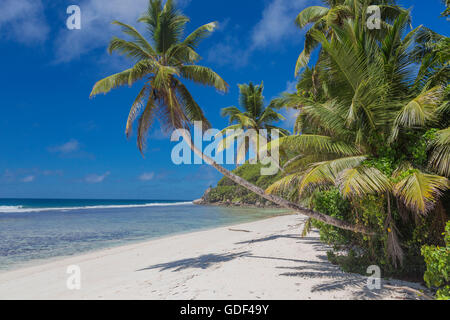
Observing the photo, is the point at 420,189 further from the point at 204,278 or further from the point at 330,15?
the point at 330,15

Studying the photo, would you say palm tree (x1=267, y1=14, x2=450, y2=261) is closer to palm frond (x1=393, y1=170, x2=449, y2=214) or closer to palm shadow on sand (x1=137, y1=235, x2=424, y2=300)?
palm frond (x1=393, y1=170, x2=449, y2=214)

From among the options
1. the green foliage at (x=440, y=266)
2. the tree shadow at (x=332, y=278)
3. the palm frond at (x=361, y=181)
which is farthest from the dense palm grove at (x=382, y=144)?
the green foliage at (x=440, y=266)

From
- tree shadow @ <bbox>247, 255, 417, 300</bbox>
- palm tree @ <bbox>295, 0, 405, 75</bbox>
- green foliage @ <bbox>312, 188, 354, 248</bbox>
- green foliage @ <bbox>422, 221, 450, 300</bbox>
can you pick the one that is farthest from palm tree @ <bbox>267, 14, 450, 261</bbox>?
palm tree @ <bbox>295, 0, 405, 75</bbox>

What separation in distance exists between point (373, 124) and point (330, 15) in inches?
254

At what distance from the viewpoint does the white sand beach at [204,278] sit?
521 centimetres

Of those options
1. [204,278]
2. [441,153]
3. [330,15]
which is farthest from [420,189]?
[330,15]

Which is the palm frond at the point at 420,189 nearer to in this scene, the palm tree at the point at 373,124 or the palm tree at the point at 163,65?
the palm tree at the point at 373,124

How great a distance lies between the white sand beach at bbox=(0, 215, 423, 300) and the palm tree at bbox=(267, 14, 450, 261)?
5.35ft

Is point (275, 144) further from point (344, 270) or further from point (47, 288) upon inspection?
point (47, 288)

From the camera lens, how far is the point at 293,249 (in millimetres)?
9797

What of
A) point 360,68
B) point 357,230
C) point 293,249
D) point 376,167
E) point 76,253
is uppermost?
point 360,68
